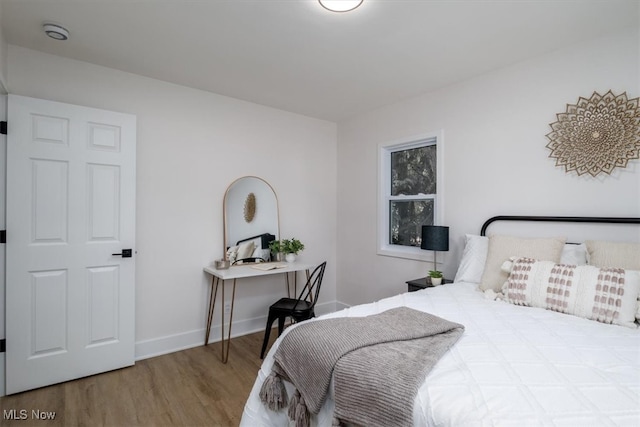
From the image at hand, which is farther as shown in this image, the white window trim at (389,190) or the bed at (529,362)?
the white window trim at (389,190)

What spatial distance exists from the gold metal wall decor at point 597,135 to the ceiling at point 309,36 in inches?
19.2

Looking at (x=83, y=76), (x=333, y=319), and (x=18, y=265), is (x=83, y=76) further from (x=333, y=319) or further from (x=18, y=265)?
(x=333, y=319)

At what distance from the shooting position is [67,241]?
8.25 feet

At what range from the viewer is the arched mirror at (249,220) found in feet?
11.2

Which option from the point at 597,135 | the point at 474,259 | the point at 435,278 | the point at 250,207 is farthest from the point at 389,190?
the point at 597,135

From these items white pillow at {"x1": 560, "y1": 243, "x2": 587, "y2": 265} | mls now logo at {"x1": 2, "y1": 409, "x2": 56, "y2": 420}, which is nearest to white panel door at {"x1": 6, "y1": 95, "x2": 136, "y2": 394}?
mls now logo at {"x1": 2, "y1": 409, "x2": 56, "y2": 420}

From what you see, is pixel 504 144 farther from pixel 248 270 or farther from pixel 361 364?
pixel 248 270

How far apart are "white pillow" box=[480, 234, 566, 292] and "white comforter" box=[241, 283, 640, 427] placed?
463mm

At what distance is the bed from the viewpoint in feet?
3.10

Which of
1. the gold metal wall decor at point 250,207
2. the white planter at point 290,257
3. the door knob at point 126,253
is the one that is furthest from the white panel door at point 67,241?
the white planter at point 290,257

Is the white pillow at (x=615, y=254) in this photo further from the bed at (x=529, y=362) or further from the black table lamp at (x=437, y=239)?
→ the black table lamp at (x=437, y=239)

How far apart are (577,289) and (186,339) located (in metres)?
3.16

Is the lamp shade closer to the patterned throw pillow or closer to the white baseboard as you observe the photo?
Result: the patterned throw pillow

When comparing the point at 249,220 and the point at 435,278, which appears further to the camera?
the point at 249,220
